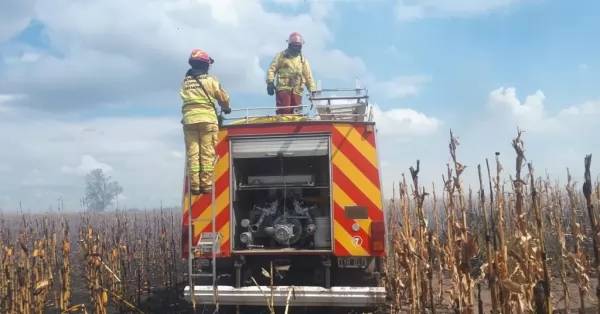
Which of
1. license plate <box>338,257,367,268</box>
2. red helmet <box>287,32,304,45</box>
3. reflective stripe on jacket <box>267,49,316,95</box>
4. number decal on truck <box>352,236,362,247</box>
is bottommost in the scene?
license plate <box>338,257,367,268</box>

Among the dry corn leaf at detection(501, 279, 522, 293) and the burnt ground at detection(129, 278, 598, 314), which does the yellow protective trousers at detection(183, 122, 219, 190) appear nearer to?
the burnt ground at detection(129, 278, 598, 314)

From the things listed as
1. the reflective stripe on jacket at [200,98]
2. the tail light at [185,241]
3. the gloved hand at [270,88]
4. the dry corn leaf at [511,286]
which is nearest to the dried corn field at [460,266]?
the dry corn leaf at [511,286]

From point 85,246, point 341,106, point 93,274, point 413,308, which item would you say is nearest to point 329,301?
point 413,308

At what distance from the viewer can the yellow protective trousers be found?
5.70 meters

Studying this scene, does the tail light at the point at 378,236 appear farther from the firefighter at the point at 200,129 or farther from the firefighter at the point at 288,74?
the firefighter at the point at 288,74

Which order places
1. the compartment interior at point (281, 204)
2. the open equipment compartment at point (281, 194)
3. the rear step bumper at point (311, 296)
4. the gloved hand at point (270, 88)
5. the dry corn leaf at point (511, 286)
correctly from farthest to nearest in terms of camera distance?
the gloved hand at point (270, 88)
the compartment interior at point (281, 204)
the open equipment compartment at point (281, 194)
the rear step bumper at point (311, 296)
the dry corn leaf at point (511, 286)

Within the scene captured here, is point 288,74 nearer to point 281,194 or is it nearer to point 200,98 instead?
point 281,194

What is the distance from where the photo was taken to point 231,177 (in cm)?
593

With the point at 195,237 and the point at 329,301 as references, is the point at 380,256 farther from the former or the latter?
the point at 195,237

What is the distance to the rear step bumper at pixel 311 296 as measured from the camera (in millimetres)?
5227

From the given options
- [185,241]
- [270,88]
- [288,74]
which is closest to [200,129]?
Result: [185,241]

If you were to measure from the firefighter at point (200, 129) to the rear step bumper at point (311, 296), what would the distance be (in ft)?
4.06

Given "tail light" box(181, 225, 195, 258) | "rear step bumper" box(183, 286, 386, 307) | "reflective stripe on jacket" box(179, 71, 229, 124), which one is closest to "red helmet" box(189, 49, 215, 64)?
"reflective stripe on jacket" box(179, 71, 229, 124)

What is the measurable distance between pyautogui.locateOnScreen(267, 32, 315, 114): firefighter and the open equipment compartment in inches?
76.4
